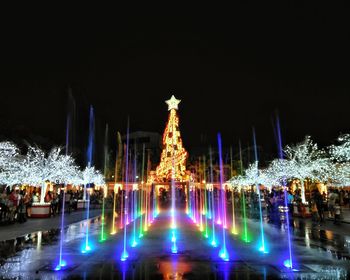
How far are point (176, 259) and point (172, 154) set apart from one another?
57327 mm

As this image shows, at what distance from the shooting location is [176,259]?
10180 mm

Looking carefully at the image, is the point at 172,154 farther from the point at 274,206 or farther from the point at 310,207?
the point at 310,207

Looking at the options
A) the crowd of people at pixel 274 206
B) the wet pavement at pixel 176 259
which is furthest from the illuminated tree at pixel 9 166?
the wet pavement at pixel 176 259

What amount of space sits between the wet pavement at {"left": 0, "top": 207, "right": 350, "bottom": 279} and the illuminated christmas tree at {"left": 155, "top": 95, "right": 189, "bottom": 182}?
51741 millimetres

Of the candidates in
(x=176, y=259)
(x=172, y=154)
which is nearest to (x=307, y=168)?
(x=176, y=259)

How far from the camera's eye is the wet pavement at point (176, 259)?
8305 mm

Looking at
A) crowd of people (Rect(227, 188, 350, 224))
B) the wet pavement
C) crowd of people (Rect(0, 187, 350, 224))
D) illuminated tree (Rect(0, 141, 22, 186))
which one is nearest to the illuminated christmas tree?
crowd of people (Rect(0, 187, 350, 224))

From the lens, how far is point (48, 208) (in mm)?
26297

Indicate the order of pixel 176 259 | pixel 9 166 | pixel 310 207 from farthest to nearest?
pixel 9 166 → pixel 310 207 → pixel 176 259

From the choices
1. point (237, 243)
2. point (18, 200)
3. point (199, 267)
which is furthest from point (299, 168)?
point (199, 267)

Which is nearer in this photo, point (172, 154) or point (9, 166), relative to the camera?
point (9, 166)

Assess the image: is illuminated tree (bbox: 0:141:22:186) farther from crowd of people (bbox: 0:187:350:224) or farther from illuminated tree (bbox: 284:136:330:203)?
illuminated tree (bbox: 284:136:330:203)

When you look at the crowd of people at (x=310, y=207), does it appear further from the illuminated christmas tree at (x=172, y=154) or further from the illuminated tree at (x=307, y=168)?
the illuminated christmas tree at (x=172, y=154)

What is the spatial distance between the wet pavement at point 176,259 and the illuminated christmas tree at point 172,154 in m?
51.7
